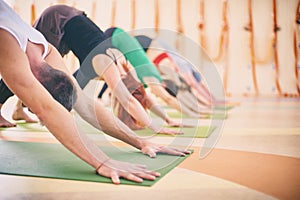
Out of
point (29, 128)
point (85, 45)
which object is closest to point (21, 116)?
point (29, 128)

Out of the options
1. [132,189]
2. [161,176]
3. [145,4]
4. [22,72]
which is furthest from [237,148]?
[145,4]

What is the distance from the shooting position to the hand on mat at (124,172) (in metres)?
1.07

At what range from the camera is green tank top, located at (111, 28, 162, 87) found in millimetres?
2234

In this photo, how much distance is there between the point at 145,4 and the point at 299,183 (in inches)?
103

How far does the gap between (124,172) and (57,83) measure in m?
0.41

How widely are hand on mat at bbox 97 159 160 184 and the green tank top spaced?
1.16m

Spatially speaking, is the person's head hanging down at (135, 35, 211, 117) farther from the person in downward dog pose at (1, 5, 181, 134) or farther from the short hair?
the short hair

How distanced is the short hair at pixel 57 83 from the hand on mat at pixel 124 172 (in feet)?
0.90

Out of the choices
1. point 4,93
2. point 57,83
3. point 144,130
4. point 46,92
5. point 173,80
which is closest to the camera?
point 46,92

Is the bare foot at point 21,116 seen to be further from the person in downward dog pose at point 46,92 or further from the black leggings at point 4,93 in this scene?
the person in downward dog pose at point 46,92

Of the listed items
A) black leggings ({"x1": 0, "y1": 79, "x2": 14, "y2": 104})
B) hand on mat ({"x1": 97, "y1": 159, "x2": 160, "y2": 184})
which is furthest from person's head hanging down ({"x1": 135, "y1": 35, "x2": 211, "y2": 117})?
hand on mat ({"x1": 97, "y1": 159, "x2": 160, "y2": 184})

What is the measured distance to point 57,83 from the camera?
125 centimetres

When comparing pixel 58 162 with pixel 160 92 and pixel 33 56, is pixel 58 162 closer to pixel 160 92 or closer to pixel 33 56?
pixel 33 56

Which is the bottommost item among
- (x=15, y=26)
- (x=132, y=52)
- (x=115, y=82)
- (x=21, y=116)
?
(x=21, y=116)
